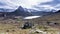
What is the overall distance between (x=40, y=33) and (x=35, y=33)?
79 centimetres

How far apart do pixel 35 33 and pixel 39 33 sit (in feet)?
2.12

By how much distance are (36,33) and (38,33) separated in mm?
342

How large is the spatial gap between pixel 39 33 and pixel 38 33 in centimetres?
17

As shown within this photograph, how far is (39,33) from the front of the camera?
24922mm

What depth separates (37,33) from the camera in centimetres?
2494

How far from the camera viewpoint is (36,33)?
25.0 meters

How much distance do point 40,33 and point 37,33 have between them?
1.59ft

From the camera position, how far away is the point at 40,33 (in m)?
24.8

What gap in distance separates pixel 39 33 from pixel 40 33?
0.19 meters

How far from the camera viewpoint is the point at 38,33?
979 inches

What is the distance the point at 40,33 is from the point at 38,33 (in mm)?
320
